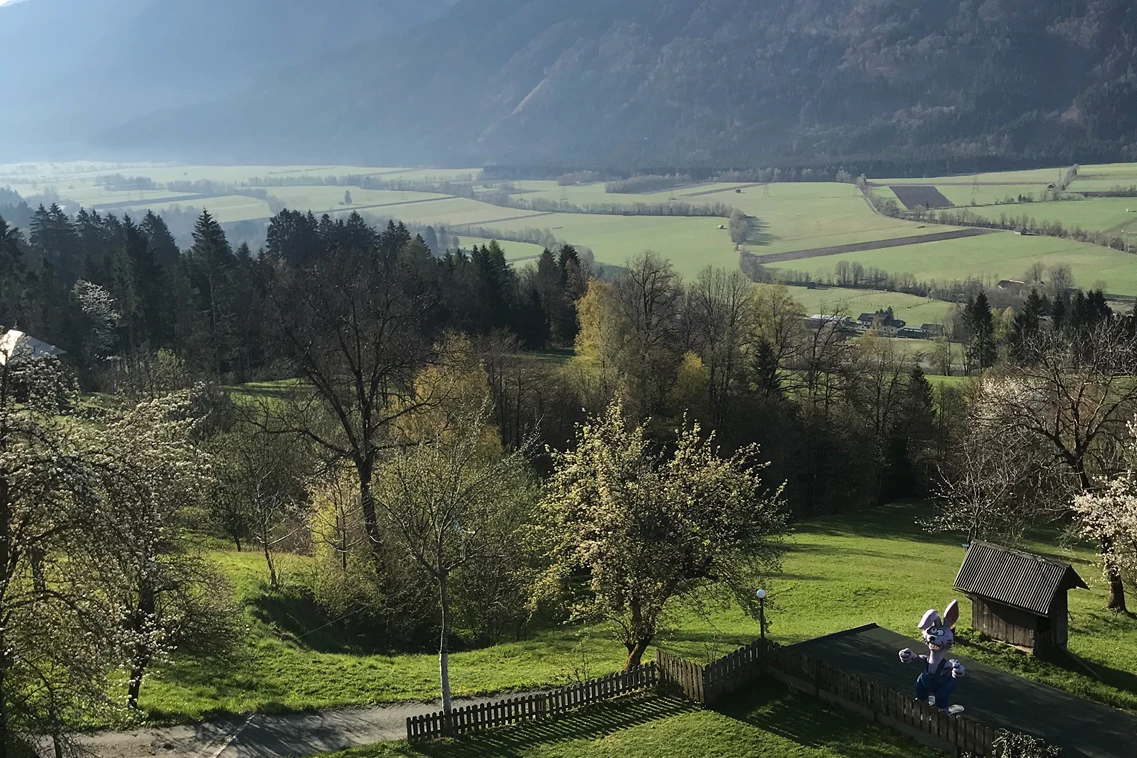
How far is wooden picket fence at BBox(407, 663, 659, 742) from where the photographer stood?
69.1 feet

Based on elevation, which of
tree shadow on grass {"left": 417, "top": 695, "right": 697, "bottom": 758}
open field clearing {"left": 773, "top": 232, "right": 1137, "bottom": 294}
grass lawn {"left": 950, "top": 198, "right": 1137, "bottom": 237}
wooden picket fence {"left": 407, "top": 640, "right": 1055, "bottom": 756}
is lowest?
tree shadow on grass {"left": 417, "top": 695, "right": 697, "bottom": 758}

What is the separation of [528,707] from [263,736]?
643 cm

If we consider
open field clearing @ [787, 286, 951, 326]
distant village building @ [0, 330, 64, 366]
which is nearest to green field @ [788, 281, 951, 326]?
open field clearing @ [787, 286, 951, 326]

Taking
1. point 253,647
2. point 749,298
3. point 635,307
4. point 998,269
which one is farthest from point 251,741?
point 998,269

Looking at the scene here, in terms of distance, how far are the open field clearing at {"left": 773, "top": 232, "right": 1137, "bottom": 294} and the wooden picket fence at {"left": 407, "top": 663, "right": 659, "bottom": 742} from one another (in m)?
125

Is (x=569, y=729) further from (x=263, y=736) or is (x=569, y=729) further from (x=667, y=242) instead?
(x=667, y=242)

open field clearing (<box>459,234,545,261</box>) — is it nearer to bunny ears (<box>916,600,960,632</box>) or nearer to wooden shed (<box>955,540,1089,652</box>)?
wooden shed (<box>955,540,1089,652</box>)

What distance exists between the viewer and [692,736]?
826 inches

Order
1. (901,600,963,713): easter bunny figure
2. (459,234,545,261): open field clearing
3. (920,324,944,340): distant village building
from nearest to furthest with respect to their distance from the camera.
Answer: (901,600,963,713): easter bunny figure
(920,324,944,340): distant village building
(459,234,545,261): open field clearing

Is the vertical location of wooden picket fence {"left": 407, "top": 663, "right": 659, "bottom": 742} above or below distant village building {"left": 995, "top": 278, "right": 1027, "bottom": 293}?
below

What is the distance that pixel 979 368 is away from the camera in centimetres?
9662

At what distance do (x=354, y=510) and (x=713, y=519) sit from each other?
17.2 metres

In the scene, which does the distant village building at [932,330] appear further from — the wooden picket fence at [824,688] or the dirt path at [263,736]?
the dirt path at [263,736]

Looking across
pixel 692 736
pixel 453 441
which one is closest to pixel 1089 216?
pixel 453 441
